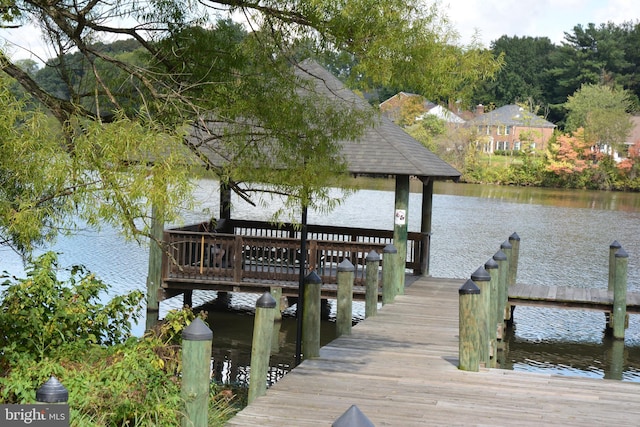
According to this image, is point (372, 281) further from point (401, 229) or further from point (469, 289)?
point (469, 289)

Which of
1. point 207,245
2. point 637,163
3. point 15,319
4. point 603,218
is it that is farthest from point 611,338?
point 637,163

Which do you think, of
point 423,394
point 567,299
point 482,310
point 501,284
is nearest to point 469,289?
point 482,310

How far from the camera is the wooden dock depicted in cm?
767

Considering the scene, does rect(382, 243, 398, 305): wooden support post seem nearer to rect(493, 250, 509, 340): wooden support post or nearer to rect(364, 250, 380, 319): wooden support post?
rect(364, 250, 380, 319): wooden support post

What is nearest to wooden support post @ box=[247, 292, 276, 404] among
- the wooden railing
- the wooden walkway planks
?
the wooden railing

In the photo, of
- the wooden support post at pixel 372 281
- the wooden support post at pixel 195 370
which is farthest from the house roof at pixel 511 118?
the wooden support post at pixel 195 370

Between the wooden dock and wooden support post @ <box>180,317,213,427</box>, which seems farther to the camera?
the wooden dock

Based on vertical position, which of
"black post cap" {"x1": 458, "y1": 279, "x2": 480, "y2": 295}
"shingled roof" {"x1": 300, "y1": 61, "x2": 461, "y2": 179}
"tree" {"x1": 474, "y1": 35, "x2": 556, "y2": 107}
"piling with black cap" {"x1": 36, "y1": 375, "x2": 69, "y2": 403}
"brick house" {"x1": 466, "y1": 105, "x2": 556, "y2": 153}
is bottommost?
"piling with black cap" {"x1": 36, "y1": 375, "x2": 69, "y2": 403}

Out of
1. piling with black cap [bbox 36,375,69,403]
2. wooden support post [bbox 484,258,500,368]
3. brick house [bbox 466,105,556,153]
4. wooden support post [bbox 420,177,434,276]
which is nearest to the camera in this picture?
piling with black cap [bbox 36,375,69,403]

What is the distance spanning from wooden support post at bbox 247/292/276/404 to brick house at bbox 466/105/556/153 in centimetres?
6027

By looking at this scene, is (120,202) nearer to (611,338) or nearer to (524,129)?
(611,338)

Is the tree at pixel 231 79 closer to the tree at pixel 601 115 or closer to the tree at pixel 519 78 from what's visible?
the tree at pixel 601 115

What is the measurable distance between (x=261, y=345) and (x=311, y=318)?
5.55 feet

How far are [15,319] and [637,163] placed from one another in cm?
5742
